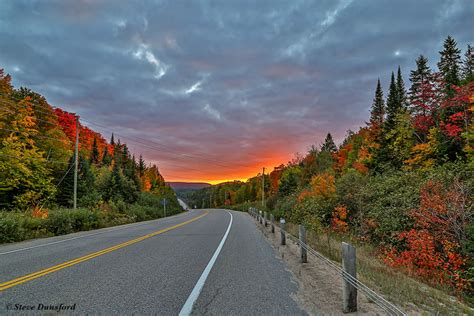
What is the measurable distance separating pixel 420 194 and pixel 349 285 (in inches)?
450

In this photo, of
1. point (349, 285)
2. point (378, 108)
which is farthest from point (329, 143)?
point (349, 285)

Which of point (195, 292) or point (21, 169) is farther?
point (21, 169)

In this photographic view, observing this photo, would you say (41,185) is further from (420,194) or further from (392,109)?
(392,109)

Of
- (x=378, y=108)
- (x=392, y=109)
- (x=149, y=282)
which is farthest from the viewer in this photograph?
(x=378, y=108)

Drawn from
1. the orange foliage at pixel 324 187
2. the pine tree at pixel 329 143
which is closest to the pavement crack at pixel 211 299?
the orange foliage at pixel 324 187

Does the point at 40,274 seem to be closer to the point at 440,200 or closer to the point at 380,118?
the point at 440,200

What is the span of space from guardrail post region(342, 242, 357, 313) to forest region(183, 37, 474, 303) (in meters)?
5.31

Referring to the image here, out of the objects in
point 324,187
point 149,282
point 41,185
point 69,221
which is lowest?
point 69,221

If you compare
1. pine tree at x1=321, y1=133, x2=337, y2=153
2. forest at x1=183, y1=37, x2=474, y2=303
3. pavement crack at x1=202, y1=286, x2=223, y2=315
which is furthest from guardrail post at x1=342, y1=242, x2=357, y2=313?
pine tree at x1=321, y1=133, x2=337, y2=153

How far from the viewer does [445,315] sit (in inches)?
189

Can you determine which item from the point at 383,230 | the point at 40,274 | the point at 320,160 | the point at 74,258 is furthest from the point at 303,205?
the point at 320,160

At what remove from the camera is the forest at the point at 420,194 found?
32.1ft

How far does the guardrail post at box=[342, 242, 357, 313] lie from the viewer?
4.60 m

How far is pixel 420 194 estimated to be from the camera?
44.8ft
